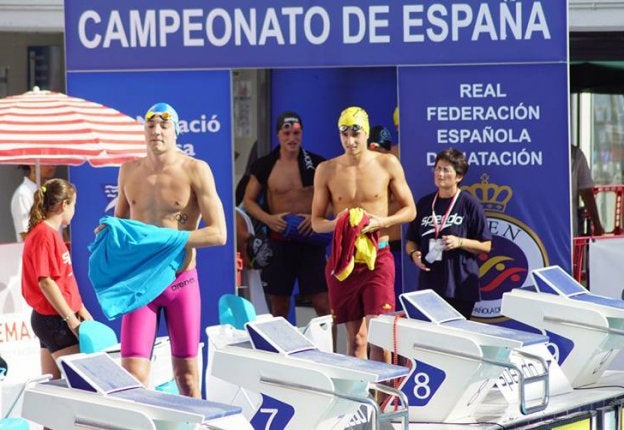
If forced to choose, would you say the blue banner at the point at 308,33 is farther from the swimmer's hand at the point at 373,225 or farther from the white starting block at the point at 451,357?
the white starting block at the point at 451,357

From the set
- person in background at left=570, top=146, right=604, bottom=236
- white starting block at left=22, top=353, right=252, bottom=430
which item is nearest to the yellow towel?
white starting block at left=22, top=353, right=252, bottom=430

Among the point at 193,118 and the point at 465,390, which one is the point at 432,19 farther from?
the point at 465,390

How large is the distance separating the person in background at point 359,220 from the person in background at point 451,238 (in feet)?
0.75

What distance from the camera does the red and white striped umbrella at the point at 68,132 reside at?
25.6ft

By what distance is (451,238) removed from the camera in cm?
786

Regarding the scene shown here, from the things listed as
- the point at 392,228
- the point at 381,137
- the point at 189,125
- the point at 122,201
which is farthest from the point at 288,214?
the point at 122,201

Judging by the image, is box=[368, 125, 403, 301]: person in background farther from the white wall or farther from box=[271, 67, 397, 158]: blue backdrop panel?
the white wall

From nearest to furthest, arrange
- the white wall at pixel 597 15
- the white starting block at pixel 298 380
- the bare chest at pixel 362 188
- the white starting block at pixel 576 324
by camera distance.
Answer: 1. the white starting block at pixel 298 380
2. the white starting block at pixel 576 324
3. the bare chest at pixel 362 188
4. the white wall at pixel 597 15

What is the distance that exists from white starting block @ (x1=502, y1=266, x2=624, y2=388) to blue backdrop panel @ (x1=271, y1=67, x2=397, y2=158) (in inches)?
119

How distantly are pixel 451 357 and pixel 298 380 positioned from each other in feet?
3.72

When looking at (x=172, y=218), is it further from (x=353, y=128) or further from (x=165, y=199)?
(x=353, y=128)

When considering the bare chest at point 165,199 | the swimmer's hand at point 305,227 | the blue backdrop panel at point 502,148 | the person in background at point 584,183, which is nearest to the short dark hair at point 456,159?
the blue backdrop panel at point 502,148

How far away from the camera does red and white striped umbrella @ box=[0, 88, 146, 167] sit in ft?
25.6

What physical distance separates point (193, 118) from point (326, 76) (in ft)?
6.81
